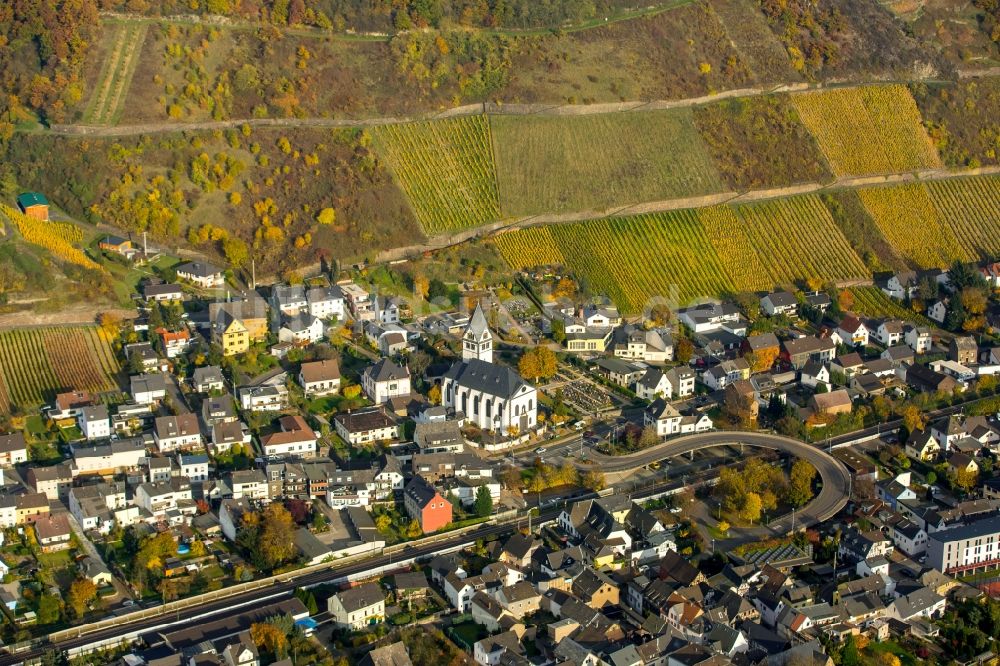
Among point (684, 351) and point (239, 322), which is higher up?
point (239, 322)

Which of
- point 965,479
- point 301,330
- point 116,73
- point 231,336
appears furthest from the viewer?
point 116,73

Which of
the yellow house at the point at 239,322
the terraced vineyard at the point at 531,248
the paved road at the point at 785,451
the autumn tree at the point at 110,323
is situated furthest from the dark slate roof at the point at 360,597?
the terraced vineyard at the point at 531,248

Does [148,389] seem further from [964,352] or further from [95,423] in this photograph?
[964,352]

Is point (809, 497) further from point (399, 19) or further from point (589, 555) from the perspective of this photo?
point (399, 19)

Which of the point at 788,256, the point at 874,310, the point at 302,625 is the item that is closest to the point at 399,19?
the point at 788,256

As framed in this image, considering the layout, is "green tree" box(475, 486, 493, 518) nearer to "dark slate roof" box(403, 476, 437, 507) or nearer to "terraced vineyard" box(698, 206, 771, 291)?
"dark slate roof" box(403, 476, 437, 507)

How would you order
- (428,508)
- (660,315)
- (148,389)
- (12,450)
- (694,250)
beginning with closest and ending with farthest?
(428,508) < (12,450) < (148,389) < (660,315) < (694,250)

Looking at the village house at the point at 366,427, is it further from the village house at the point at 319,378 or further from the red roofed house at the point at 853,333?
the red roofed house at the point at 853,333

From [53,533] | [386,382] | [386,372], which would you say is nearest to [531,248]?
[386,372]
